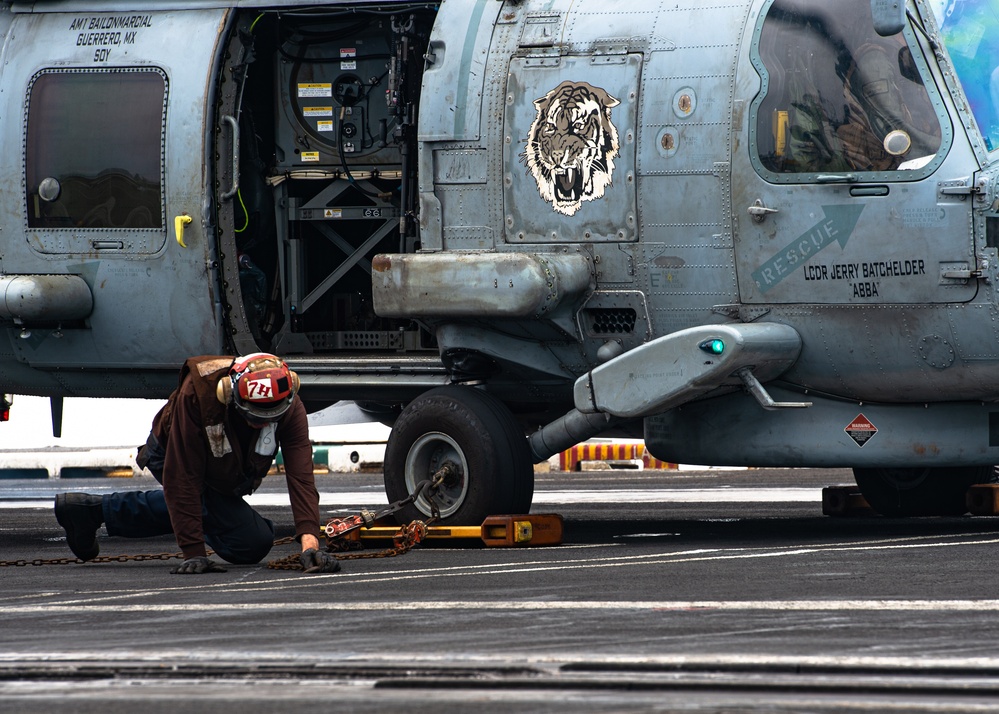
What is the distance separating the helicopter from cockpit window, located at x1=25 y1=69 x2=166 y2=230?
2cm

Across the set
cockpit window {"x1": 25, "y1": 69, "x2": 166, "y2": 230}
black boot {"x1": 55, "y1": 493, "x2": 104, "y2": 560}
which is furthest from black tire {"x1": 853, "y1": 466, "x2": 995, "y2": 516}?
cockpit window {"x1": 25, "y1": 69, "x2": 166, "y2": 230}

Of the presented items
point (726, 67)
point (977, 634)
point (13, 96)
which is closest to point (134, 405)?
point (13, 96)

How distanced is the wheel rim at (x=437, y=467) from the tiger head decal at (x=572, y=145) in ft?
5.54

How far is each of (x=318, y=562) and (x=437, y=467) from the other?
220 cm

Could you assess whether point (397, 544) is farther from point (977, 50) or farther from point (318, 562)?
→ point (977, 50)

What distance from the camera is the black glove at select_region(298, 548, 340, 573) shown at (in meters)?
9.26

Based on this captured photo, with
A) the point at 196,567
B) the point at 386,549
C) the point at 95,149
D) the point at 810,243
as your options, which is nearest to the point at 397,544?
the point at 386,549

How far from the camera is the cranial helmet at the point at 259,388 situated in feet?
30.0

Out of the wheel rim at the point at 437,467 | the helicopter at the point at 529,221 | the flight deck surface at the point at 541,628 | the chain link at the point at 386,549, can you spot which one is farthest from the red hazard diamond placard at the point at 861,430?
the chain link at the point at 386,549

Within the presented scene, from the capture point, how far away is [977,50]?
33.5 ft

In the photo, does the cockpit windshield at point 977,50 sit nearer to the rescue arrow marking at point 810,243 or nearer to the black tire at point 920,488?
the rescue arrow marking at point 810,243

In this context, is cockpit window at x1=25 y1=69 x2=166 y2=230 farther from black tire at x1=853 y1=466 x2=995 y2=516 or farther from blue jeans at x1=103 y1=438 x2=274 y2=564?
black tire at x1=853 y1=466 x2=995 y2=516

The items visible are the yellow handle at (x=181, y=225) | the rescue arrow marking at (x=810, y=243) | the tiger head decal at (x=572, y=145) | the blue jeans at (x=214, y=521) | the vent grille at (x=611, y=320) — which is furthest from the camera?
the yellow handle at (x=181, y=225)

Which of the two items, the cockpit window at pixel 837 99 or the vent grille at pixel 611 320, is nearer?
the cockpit window at pixel 837 99
